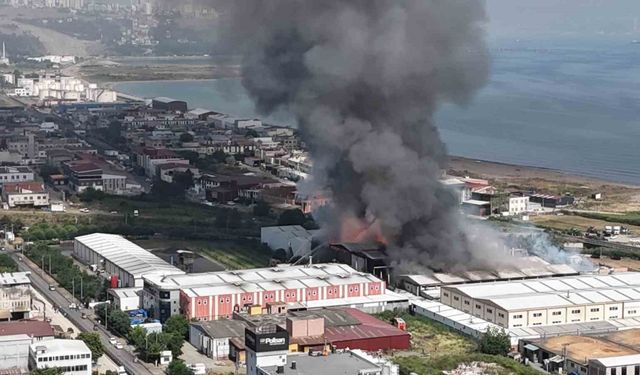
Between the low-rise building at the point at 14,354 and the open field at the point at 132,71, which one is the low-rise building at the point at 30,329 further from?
the open field at the point at 132,71

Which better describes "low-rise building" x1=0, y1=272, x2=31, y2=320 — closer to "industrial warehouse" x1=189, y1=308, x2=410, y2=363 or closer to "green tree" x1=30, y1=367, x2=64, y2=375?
"industrial warehouse" x1=189, y1=308, x2=410, y2=363

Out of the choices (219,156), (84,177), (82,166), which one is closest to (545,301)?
(84,177)

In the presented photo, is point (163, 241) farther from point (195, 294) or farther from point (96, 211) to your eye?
point (195, 294)

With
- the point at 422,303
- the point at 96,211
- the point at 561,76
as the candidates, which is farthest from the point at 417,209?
the point at 561,76

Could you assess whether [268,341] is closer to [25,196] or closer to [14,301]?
[14,301]

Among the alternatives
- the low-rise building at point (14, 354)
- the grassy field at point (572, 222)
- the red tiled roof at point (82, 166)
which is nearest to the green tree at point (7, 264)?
the low-rise building at point (14, 354)
